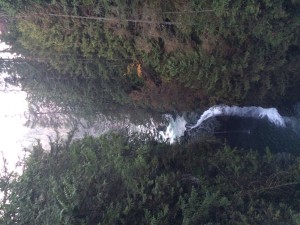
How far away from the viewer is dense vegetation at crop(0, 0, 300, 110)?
9.24 m

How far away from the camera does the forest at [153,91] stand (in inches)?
316

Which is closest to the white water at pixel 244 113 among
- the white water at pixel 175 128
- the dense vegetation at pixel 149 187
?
the white water at pixel 175 128

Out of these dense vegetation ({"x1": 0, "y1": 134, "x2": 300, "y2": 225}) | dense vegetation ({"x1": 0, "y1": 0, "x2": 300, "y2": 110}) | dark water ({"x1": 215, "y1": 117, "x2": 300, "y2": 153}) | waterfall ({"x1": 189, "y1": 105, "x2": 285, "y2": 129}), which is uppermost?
dense vegetation ({"x1": 0, "y1": 0, "x2": 300, "y2": 110})

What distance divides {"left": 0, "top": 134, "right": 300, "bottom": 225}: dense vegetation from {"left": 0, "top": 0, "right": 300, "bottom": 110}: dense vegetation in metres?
2.13

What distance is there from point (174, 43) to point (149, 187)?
12.5 feet

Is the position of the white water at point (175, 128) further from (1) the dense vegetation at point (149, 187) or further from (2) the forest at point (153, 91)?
(1) the dense vegetation at point (149, 187)

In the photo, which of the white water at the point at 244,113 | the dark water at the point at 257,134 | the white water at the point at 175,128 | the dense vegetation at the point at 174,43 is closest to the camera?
the dense vegetation at the point at 174,43

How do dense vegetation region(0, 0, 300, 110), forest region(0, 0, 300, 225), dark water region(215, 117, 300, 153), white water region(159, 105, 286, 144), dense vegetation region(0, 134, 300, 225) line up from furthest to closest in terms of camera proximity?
1. white water region(159, 105, 286, 144)
2. dark water region(215, 117, 300, 153)
3. dense vegetation region(0, 0, 300, 110)
4. forest region(0, 0, 300, 225)
5. dense vegetation region(0, 134, 300, 225)

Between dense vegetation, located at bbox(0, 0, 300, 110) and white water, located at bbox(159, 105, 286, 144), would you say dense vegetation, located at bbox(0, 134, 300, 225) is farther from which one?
white water, located at bbox(159, 105, 286, 144)

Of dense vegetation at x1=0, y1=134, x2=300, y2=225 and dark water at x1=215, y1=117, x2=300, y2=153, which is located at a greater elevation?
dark water at x1=215, y1=117, x2=300, y2=153

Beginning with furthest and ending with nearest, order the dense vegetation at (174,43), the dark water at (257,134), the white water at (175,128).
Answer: the white water at (175,128)
the dark water at (257,134)
the dense vegetation at (174,43)

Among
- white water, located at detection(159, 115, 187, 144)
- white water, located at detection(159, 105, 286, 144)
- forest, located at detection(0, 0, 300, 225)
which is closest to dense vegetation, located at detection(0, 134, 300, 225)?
forest, located at detection(0, 0, 300, 225)

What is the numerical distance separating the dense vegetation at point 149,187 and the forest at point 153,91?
28 mm

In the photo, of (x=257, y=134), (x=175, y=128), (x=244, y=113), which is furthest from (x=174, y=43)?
(x=175, y=128)
